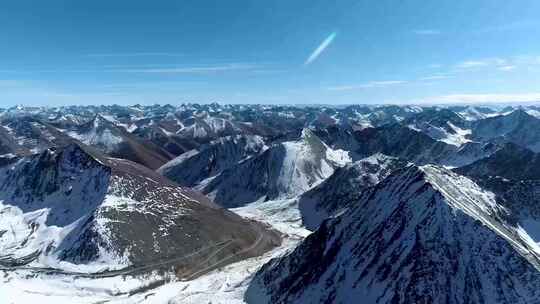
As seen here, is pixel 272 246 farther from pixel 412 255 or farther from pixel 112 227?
pixel 412 255

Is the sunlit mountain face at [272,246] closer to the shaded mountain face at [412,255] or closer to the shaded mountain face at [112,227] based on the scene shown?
the shaded mountain face at [412,255]

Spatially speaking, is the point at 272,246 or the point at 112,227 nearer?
the point at 112,227

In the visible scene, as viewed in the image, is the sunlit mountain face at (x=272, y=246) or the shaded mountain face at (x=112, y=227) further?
the shaded mountain face at (x=112, y=227)

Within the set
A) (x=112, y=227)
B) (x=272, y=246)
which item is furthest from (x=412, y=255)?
(x=112, y=227)

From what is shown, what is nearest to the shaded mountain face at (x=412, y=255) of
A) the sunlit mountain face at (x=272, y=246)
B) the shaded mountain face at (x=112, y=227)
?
the sunlit mountain face at (x=272, y=246)

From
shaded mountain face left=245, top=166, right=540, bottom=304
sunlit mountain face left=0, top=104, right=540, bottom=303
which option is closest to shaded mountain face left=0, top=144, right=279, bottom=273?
sunlit mountain face left=0, top=104, right=540, bottom=303

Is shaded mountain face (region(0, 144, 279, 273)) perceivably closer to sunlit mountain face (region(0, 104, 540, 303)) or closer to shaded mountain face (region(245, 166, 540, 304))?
sunlit mountain face (region(0, 104, 540, 303))
